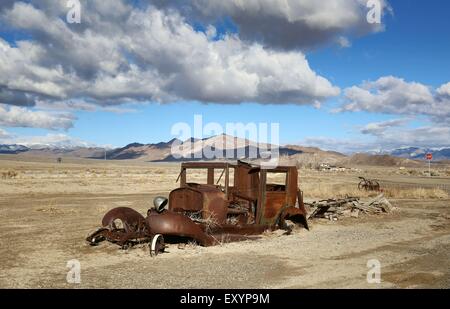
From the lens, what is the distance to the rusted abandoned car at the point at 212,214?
34.8ft

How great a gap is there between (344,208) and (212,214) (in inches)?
319

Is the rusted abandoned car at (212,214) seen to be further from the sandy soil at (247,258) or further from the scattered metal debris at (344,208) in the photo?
the scattered metal debris at (344,208)

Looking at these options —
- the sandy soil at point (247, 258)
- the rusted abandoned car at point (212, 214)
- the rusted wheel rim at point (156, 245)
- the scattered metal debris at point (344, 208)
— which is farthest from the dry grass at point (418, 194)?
the rusted wheel rim at point (156, 245)

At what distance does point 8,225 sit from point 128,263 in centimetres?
732

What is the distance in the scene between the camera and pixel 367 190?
93.5 feet

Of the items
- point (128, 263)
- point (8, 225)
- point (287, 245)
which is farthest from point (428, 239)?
point (8, 225)

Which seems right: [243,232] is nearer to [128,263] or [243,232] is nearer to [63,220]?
[128,263]

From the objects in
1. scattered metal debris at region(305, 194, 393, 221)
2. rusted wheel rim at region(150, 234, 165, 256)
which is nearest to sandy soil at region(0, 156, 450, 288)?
rusted wheel rim at region(150, 234, 165, 256)

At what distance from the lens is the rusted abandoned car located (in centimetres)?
1059

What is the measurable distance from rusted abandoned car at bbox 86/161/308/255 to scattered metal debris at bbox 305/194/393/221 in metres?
2.85

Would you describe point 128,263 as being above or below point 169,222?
below

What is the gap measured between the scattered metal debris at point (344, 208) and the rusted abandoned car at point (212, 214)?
9.35 feet

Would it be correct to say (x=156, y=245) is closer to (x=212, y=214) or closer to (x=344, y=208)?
(x=212, y=214)
